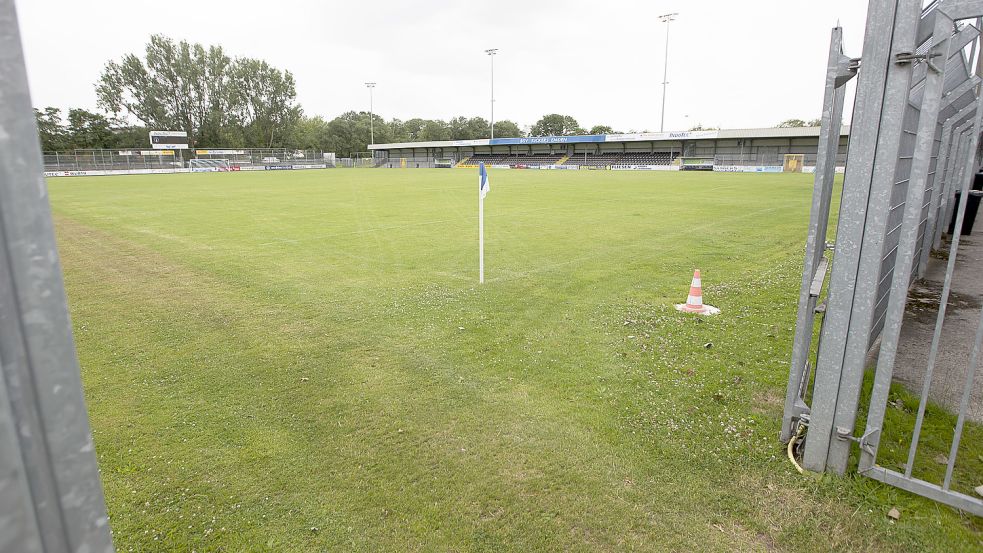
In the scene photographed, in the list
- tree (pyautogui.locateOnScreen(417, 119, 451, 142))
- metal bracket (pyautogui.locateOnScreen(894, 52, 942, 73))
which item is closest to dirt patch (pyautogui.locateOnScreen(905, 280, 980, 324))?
metal bracket (pyautogui.locateOnScreen(894, 52, 942, 73))

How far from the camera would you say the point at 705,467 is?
350cm

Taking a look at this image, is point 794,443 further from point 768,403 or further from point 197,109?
point 197,109

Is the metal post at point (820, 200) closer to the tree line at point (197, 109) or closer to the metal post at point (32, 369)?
the metal post at point (32, 369)

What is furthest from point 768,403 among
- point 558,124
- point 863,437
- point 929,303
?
point 558,124

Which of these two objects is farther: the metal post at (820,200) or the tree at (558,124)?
the tree at (558,124)

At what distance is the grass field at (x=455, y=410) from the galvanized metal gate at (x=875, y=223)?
1.24 feet

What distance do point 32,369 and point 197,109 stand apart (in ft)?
319

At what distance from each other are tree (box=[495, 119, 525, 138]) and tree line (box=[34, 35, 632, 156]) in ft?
105

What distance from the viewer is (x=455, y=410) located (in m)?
4.28

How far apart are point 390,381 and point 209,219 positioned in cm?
1378

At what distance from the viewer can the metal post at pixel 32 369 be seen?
772 mm

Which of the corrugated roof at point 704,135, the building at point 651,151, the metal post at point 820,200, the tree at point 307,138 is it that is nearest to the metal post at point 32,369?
the metal post at point 820,200

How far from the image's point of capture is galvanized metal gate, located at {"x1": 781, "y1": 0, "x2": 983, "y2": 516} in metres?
2.71

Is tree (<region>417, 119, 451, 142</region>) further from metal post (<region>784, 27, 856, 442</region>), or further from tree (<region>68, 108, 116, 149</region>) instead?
metal post (<region>784, 27, 856, 442</region>)
